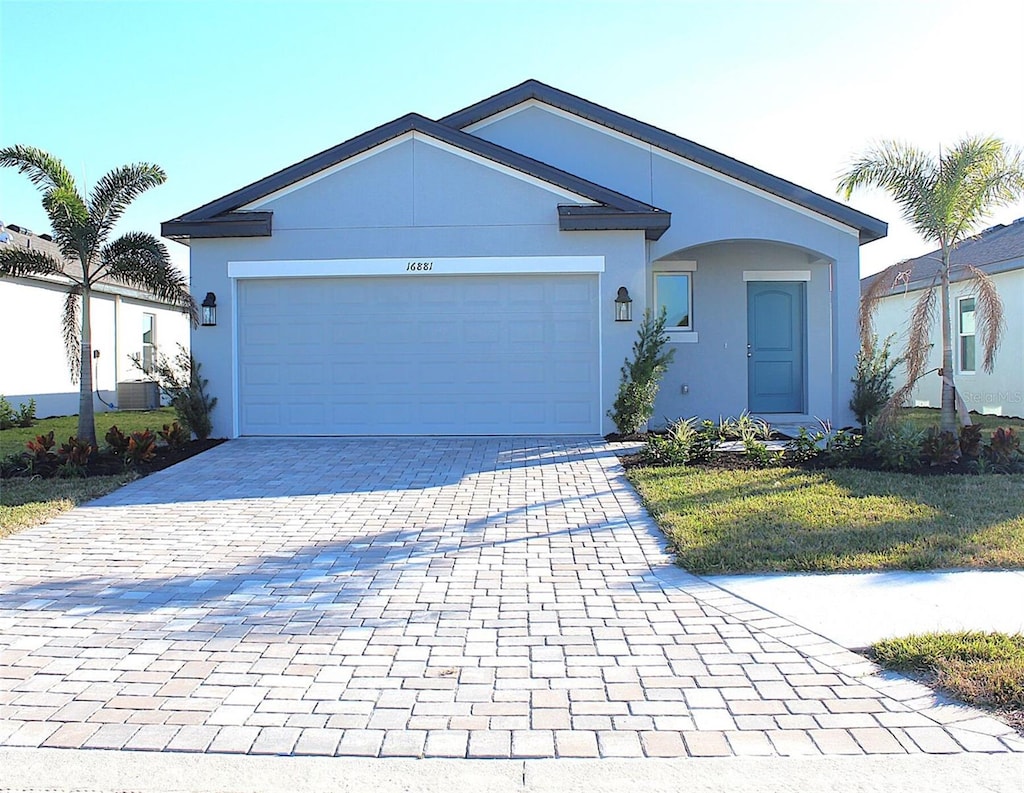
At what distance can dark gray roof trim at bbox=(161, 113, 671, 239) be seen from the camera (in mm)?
12945

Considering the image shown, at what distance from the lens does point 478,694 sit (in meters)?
4.30

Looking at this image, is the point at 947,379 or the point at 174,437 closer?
the point at 947,379

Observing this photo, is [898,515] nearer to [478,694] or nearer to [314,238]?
[478,694]

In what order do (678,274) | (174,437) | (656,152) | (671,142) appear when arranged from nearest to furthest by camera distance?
(174,437)
(671,142)
(656,152)
(678,274)

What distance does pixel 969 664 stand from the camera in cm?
445

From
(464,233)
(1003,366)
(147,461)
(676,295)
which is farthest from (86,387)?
(1003,366)

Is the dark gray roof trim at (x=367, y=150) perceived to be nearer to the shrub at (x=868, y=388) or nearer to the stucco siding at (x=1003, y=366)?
the shrub at (x=868, y=388)

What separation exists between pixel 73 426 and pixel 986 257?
18460mm

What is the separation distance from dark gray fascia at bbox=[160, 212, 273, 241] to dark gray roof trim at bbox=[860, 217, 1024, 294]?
9941 mm

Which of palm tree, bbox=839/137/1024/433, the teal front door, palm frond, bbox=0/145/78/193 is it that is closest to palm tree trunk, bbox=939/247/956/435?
palm tree, bbox=839/137/1024/433

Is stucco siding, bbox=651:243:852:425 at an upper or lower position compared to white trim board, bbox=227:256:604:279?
lower

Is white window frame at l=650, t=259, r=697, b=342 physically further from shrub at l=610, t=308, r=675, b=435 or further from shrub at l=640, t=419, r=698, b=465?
shrub at l=640, t=419, r=698, b=465

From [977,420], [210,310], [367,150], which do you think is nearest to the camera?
[367,150]

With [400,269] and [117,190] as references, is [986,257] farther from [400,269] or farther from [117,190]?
[117,190]
